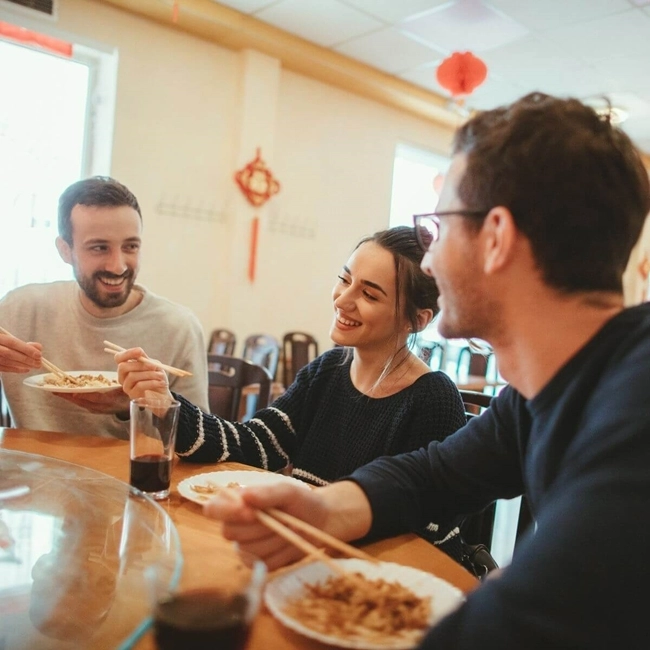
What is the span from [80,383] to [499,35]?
3899 millimetres

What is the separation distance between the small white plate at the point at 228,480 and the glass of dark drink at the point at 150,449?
0.14 ft

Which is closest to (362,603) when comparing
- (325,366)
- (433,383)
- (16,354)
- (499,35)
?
(433,383)

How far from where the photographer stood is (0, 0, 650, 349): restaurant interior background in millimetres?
3992

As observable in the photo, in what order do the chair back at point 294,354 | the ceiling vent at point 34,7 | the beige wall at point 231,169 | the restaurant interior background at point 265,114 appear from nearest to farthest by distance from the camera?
1. the ceiling vent at point 34,7
2. the restaurant interior background at point 265,114
3. the beige wall at point 231,169
4. the chair back at point 294,354

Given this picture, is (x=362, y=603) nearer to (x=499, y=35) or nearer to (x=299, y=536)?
(x=299, y=536)

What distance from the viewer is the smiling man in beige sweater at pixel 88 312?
179cm

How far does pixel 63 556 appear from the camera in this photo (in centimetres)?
93

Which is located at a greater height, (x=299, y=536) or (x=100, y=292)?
(x=100, y=292)

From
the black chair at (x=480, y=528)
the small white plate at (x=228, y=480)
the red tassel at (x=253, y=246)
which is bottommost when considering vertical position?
the black chair at (x=480, y=528)

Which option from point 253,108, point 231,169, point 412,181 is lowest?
point 231,169

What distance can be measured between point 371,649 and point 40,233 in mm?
3891

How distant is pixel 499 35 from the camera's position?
13.9ft

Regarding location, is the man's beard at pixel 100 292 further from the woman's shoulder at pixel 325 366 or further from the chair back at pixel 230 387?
the woman's shoulder at pixel 325 366

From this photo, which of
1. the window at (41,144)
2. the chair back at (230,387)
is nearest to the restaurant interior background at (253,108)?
the window at (41,144)
